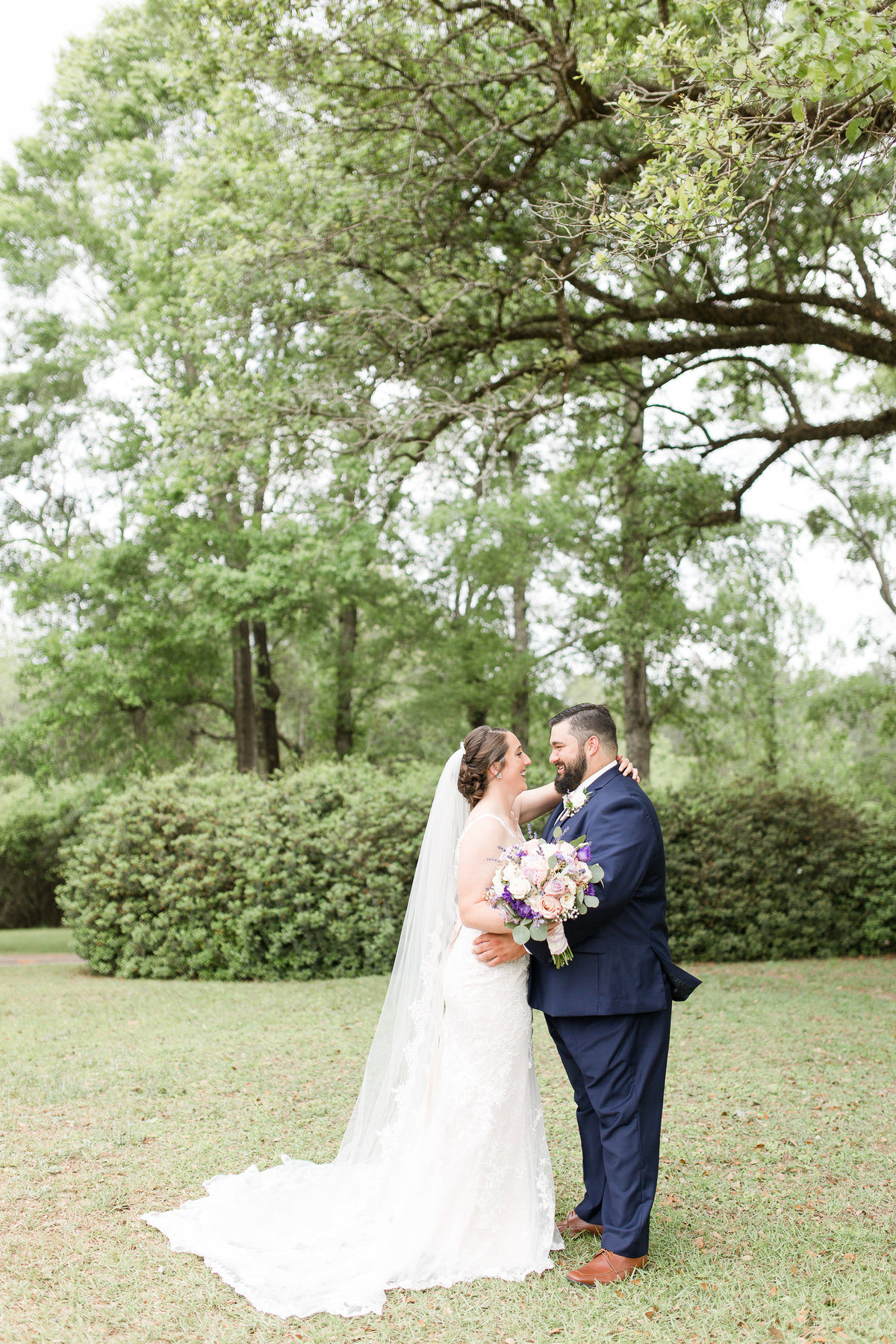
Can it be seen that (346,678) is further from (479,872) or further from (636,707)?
(479,872)

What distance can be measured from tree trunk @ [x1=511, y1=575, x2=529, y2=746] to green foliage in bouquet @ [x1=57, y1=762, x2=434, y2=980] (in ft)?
32.0

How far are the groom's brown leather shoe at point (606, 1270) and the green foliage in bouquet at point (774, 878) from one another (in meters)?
9.55

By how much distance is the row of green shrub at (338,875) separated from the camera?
41.4 ft

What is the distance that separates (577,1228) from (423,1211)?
2.55 feet

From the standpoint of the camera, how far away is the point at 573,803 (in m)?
4.44

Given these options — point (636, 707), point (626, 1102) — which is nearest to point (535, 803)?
point (626, 1102)

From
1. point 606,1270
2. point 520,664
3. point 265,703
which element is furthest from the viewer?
point 265,703

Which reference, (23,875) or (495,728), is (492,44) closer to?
(495,728)

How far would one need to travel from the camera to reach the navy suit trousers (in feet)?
13.6

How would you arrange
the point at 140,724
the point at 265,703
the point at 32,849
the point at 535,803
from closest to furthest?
1. the point at 535,803
2. the point at 140,724
3. the point at 265,703
4. the point at 32,849

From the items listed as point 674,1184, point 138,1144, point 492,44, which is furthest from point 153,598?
point 674,1184

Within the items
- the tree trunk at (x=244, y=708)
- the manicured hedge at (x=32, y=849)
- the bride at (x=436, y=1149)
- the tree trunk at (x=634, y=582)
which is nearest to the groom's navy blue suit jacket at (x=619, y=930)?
the bride at (x=436, y=1149)

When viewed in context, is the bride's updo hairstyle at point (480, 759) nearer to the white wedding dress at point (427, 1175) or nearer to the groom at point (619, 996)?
the white wedding dress at point (427, 1175)

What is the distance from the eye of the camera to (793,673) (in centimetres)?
3244
